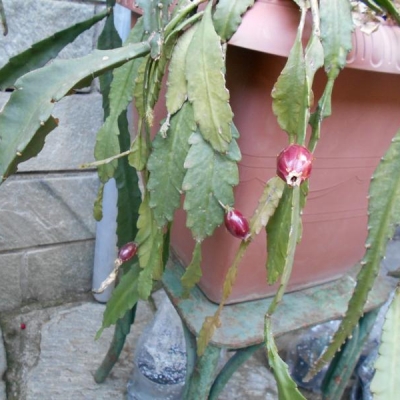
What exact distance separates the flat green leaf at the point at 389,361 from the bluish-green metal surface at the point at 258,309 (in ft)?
0.75

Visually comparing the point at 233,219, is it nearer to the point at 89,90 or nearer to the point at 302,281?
the point at 302,281

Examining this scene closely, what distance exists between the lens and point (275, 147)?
593mm

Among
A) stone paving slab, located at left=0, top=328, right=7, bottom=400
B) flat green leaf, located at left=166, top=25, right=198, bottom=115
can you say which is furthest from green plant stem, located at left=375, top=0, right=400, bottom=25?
stone paving slab, located at left=0, top=328, right=7, bottom=400

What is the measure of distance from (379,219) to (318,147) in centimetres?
18

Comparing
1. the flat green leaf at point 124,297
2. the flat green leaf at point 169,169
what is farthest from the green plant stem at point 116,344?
the flat green leaf at point 169,169

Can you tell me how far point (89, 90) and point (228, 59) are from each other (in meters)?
0.59

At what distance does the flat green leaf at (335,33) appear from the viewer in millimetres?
461

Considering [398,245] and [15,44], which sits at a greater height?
[15,44]

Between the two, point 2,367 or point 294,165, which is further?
point 2,367

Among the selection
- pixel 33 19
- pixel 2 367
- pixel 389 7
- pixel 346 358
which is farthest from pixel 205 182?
pixel 2 367

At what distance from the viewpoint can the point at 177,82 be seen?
485 mm

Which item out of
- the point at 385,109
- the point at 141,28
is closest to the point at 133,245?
the point at 141,28

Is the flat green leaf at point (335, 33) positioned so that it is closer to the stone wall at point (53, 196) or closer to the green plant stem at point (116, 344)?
the green plant stem at point (116, 344)

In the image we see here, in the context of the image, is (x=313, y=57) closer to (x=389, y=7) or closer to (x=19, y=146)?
(x=389, y=7)
